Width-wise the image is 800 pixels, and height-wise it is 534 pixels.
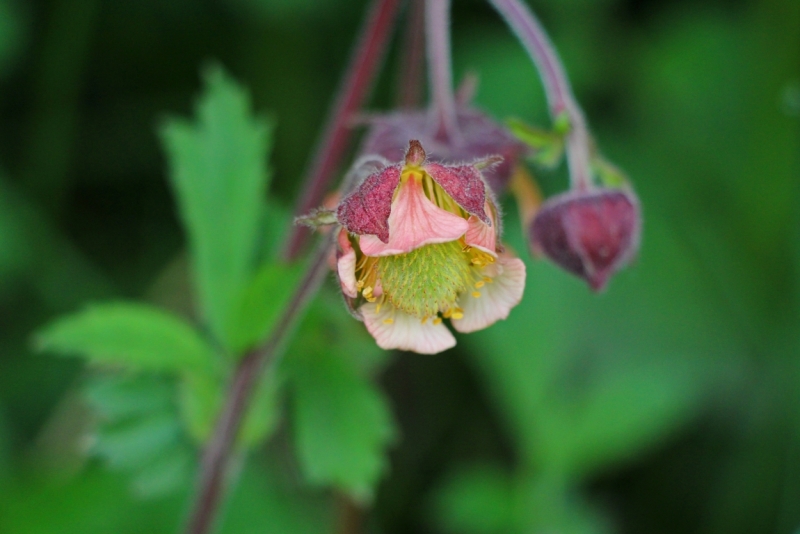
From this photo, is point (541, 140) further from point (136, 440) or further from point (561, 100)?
point (136, 440)

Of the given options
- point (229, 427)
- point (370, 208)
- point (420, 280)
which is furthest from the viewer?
point (229, 427)

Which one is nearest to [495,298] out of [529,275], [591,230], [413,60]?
[591,230]

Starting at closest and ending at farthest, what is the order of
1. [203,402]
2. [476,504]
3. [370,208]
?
1. [370,208]
2. [203,402]
3. [476,504]

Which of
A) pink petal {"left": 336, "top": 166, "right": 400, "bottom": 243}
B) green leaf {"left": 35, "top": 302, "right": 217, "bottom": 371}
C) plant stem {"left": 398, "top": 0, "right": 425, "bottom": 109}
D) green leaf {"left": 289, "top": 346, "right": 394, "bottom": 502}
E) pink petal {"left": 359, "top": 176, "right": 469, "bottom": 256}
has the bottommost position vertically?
green leaf {"left": 289, "top": 346, "right": 394, "bottom": 502}

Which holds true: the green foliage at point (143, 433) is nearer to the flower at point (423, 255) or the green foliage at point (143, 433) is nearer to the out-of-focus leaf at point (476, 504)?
the flower at point (423, 255)

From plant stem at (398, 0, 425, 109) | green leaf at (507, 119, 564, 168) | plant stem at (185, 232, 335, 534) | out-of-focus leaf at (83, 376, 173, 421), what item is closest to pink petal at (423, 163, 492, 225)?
green leaf at (507, 119, 564, 168)

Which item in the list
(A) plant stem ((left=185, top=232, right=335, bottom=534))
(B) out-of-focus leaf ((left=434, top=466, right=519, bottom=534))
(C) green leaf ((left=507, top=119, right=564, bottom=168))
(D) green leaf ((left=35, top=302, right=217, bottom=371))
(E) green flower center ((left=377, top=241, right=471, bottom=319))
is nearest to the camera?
(E) green flower center ((left=377, top=241, right=471, bottom=319))

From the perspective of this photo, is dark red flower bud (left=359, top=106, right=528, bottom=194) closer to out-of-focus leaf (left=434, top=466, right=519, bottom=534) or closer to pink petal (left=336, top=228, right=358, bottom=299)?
pink petal (left=336, top=228, right=358, bottom=299)

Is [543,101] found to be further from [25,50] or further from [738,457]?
[25,50]
